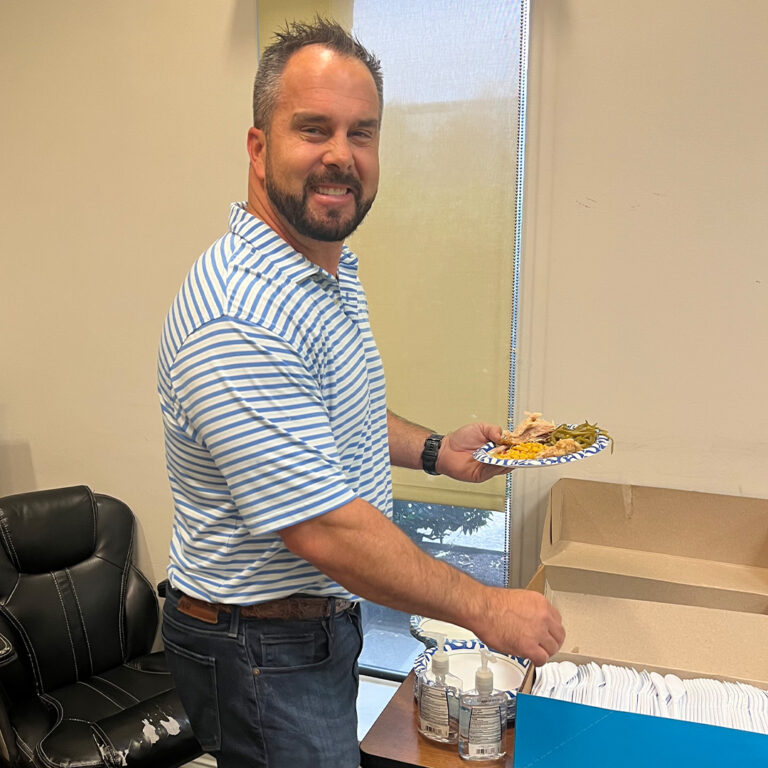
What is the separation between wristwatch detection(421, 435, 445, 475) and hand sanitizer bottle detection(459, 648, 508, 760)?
50cm

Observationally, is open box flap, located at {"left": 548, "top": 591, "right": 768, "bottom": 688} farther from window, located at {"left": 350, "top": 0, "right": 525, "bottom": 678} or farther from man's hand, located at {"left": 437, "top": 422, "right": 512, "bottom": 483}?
window, located at {"left": 350, "top": 0, "right": 525, "bottom": 678}

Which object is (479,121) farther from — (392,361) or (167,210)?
(167,210)

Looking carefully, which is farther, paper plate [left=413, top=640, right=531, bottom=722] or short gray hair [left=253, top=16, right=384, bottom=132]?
paper plate [left=413, top=640, right=531, bottom=722]

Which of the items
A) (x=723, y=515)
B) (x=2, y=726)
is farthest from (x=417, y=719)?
(x=2, y=726)

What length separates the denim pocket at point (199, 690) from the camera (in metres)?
1.24

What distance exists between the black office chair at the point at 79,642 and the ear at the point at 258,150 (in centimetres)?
137

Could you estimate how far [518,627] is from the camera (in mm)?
1090

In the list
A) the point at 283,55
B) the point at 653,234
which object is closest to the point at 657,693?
the point at 653,234

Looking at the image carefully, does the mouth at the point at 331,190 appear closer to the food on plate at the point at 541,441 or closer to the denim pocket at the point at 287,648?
the food on plate at the point at 541,441

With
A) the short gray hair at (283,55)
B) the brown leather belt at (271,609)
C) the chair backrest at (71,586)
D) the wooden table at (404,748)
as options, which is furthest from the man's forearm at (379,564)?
the chair backrest at (71,586)

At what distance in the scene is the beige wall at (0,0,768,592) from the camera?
169 centimetres

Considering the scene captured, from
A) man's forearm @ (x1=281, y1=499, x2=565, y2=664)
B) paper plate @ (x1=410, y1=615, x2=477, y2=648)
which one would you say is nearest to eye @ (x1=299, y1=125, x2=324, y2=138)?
man's forearm @ (x1=281, y1=499, x2=565, y2=664)

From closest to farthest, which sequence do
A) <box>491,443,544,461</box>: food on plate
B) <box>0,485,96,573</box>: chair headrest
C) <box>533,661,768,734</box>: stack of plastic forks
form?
<box>533,661,768,734</box>: stack of plastic forks
<box>491,443,544,461</box>: food on plate
<box>0,485,96,573</box>: chair headrest

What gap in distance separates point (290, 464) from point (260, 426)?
0.21 feet
